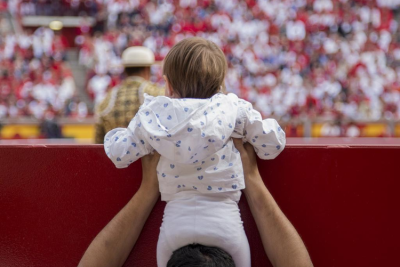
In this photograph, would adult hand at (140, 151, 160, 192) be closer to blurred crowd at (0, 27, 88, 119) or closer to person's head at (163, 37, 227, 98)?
person's head at (163, 37, 227, 98)

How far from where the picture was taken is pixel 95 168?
8.23 ft

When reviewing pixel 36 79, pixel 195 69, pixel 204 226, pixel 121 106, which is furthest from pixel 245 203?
pixel 36 79

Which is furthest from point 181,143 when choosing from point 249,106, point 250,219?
point 250,219

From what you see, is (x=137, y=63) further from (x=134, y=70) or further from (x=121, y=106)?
(x=121, y=106)

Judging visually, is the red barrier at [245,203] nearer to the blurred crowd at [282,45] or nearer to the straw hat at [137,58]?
the straw hat at [137,58]

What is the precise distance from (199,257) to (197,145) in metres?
0.35

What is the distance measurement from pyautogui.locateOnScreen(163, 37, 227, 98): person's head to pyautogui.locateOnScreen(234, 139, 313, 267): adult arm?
0.23 meters

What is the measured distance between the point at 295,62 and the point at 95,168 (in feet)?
40.4

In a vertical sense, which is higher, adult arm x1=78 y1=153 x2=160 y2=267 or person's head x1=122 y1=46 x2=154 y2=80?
person's head x1=122 y1=46 x2=154 y2=80

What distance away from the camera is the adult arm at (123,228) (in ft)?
7.77

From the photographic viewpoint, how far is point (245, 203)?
2418mm

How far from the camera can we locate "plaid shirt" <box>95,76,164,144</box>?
13.0 ft

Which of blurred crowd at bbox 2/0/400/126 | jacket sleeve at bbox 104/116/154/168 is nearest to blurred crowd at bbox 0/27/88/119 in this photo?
blurred crowd at bbox 2/0/400/126

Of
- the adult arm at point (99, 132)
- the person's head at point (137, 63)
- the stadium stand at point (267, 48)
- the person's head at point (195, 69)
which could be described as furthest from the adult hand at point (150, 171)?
the stadium stand at point (267, 48)
